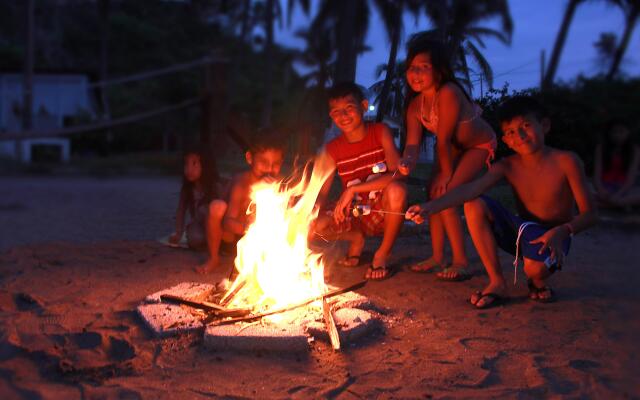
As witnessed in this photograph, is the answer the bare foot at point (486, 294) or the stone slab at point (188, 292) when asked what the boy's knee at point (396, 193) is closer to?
the bare foot at point (486, 294)

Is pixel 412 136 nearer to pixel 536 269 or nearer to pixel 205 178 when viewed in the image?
pixel 536 269

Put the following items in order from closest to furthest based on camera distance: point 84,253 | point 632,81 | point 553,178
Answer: point 632,81 → point 553,178 → point 84,253

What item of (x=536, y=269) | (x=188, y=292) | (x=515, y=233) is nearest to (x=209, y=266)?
(x=188, y=292)

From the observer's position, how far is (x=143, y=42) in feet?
108

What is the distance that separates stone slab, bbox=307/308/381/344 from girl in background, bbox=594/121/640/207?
4.65ft

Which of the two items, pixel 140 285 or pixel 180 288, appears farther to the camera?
pixel 140 285

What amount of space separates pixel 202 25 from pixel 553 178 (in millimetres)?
32875

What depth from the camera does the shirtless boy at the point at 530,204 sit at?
10.8 feet

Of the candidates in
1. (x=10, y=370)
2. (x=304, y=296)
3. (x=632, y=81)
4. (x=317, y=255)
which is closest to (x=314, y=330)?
(x=304, y=296)

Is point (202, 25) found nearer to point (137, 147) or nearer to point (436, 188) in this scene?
point (137, 147)

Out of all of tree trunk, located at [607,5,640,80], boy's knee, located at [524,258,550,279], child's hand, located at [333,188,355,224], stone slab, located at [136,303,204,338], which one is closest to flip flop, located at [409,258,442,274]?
child's hand, located at [333,188,355,224]

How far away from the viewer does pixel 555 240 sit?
10.6 ft

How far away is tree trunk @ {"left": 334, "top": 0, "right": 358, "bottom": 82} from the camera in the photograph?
23.6 ft

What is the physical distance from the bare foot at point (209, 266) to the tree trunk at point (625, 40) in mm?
2834
